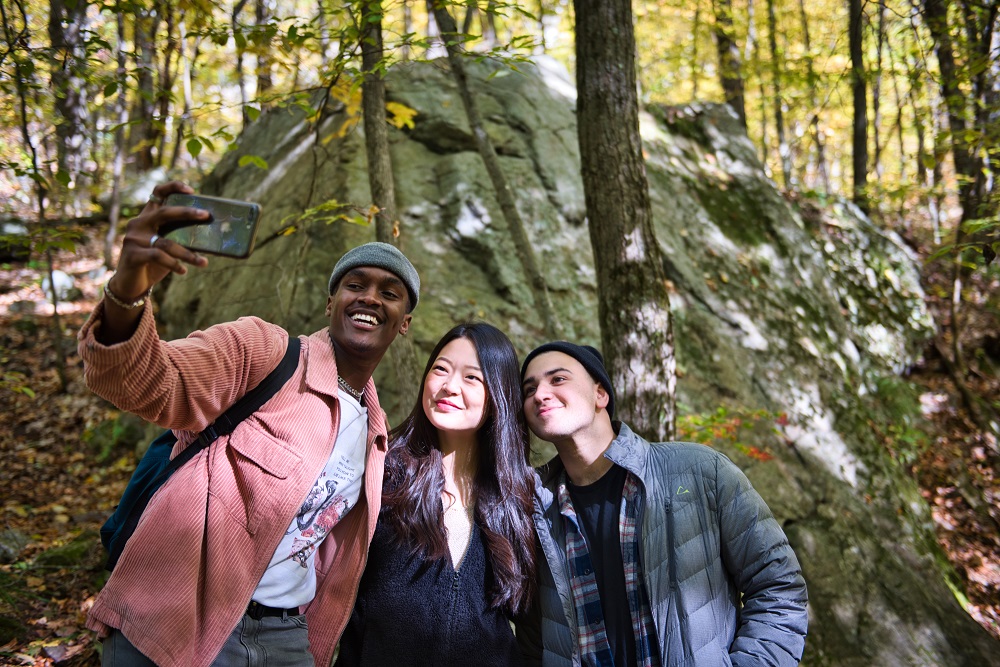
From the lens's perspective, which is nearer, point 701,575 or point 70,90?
point 701,575

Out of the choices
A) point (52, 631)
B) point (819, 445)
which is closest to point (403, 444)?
point (52, 631)

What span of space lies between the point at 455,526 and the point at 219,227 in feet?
5.38

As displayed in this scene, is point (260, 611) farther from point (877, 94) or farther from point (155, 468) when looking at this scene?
point (877, 94)

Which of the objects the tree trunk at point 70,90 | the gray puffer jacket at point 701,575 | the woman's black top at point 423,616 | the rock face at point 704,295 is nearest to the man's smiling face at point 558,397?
the gray puffer jacket at point 701,575

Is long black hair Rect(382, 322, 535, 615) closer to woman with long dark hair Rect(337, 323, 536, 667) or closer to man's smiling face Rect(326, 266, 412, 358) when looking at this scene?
woman with long dark hair Rect(337, 323, 536, 667)

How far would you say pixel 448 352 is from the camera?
9.44 feet

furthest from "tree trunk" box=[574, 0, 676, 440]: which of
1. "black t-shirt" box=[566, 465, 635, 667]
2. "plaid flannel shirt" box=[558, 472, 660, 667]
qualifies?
"plaid flannel shirt" box=[558, 472, 660, 667]

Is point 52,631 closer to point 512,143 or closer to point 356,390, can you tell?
point 356,390

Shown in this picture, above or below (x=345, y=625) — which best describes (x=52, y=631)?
below

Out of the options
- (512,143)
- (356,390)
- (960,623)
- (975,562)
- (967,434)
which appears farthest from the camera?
(967,434)

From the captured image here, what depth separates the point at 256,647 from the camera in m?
2.21

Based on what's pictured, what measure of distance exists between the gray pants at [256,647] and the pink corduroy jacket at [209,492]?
63mm

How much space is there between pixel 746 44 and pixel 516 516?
15.9 metres

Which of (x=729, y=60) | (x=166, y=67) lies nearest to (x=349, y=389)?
(x=166, y=67)
